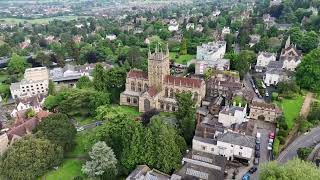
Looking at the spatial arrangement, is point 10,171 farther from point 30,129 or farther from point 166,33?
point 166,33

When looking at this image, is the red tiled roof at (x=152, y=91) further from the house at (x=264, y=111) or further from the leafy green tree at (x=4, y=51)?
→ the leafy green tree at (x=4, y=51)

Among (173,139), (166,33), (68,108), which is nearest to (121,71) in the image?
(68,108)

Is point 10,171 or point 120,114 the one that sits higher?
point 120,114

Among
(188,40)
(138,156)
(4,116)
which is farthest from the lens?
(188,40)

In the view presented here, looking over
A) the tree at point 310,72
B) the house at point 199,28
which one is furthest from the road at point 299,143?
the house at point 199,28

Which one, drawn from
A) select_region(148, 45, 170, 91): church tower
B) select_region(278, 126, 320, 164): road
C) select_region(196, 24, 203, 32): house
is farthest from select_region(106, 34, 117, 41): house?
select_region(278, 126, 320, 164): road

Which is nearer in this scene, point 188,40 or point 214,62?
point 214,62

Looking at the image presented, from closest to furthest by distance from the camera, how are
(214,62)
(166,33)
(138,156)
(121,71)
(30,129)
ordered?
(138,156), (30,129), (121,71), (214,62), (166,33)
